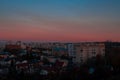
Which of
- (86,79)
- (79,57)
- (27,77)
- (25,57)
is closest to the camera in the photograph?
(86,79)

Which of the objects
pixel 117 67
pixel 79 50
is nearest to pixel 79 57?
pixel 79 50

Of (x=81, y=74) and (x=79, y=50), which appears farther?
(x=79, y=50)

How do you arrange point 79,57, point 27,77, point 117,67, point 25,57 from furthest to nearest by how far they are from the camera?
point 25,57
point 79,57
point 117,67
point 27,77

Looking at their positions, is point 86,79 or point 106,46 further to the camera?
point 106,46

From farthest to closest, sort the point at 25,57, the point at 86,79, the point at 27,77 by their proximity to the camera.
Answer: the point at 25,57 → the point at 27,77 → the point at 86,79

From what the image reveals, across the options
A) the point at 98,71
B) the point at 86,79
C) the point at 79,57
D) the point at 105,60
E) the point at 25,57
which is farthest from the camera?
the point at 25,57

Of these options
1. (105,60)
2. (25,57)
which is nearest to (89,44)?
(25,57)

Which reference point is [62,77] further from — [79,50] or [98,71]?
[79,50]

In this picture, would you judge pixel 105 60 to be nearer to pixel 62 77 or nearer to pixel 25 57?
pixel 62 77
